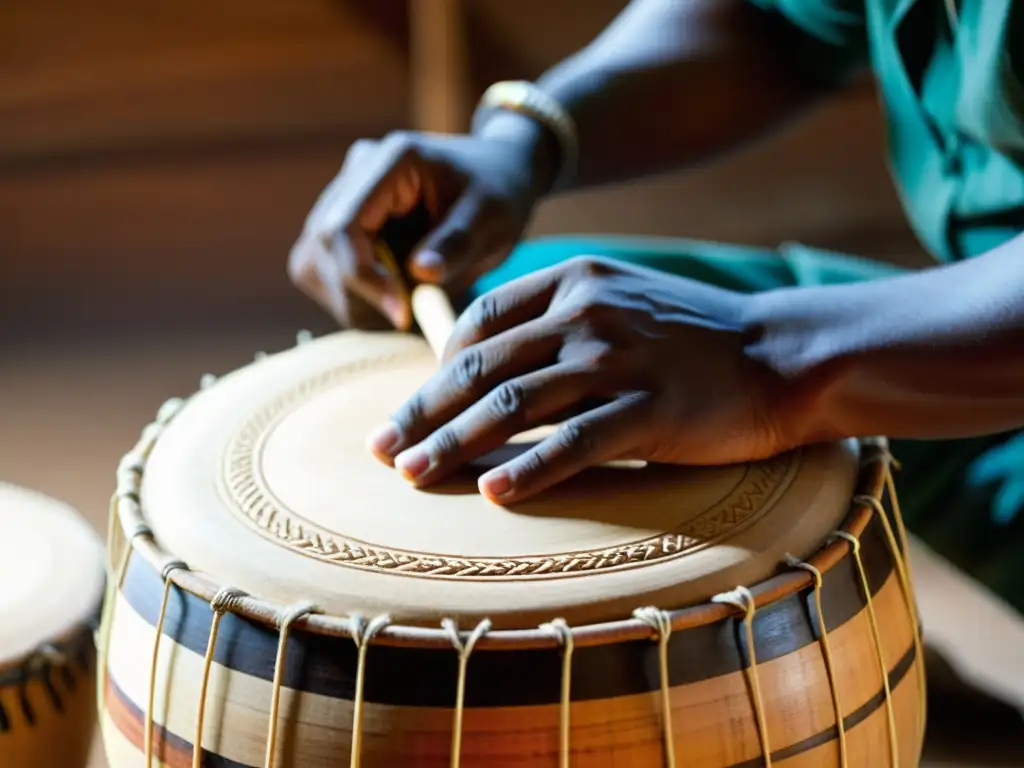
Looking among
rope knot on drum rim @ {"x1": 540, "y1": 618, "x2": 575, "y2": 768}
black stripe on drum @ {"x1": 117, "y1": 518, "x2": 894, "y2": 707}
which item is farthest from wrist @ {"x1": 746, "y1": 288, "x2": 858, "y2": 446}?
rope knot on drum rim @ {"x1": 540, "y1": 618, "x2": 575, "y2": 768}

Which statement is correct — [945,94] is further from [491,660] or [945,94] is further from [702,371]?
[491,660]

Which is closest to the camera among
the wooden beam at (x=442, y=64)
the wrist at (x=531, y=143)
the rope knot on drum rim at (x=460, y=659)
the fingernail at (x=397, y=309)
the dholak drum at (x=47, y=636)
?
the rope knot on drum rim at (x=460, y=659)

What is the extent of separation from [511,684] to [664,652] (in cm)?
8

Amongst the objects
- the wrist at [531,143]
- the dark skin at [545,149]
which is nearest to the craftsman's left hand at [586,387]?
the dark skin at [545,149]

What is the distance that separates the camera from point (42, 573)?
33.7 inches

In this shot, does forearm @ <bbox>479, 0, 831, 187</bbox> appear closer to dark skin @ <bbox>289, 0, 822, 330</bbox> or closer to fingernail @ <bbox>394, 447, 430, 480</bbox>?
dark skin @ <bbox>289, 0, 822, 330</bbox>

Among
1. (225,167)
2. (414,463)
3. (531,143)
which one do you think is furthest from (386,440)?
(225,167)

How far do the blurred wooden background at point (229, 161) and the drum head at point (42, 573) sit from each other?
107 cm

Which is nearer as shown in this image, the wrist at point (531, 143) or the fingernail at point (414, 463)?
the fingernail at point (414, 463)

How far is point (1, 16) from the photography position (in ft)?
6.34

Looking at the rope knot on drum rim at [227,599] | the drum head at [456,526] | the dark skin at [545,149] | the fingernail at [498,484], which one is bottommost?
the rope knot on drum rim at [227,599]

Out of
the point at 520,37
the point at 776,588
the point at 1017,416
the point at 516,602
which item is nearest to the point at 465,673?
the point at 516,602

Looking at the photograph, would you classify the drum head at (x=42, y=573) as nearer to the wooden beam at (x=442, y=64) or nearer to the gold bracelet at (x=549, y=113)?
the gold bracelet at (x=549, y=113)

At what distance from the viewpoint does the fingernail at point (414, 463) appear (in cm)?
68
